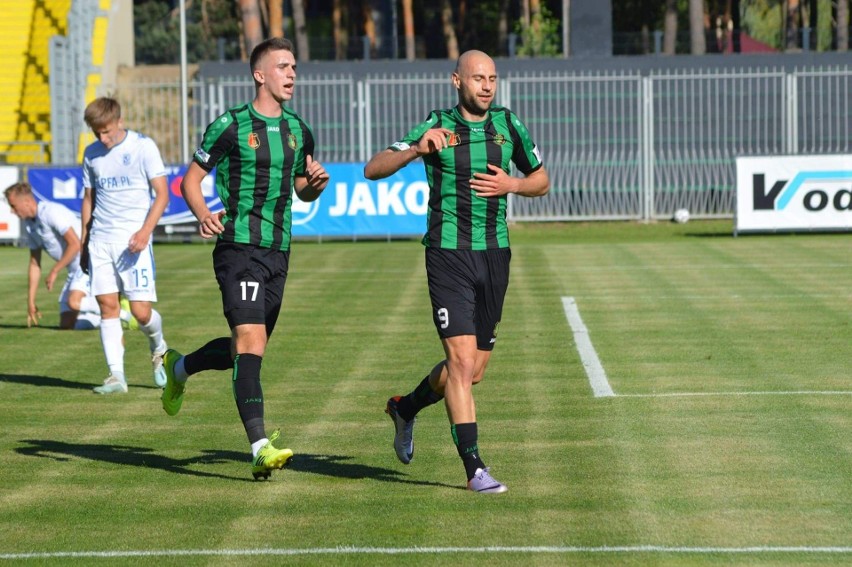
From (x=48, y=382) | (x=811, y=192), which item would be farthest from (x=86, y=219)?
(x=811, y=192)

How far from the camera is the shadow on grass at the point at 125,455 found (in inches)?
318

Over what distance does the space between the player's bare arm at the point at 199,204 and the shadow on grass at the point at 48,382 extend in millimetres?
3757

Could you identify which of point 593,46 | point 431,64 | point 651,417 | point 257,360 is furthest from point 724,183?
point 257,360

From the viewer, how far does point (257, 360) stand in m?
7.62

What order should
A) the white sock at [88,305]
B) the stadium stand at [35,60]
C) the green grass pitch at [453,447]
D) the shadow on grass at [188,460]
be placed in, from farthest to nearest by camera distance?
the stadium stand at [35,60] < the white sock at [88,305] < the shadow on grass at [188,460] < the green grass pitch at [453,447]

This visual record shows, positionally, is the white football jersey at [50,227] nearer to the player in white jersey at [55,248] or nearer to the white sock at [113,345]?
the player in white jersey at [55,248]

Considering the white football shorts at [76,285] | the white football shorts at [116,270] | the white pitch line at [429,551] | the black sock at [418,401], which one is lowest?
the white pitch line at [429,551]

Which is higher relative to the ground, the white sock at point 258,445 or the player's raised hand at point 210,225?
the player's raised hand at point 210,225

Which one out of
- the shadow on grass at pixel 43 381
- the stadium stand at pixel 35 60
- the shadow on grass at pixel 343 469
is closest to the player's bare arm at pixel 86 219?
the shadow on grass at pixel 43 381

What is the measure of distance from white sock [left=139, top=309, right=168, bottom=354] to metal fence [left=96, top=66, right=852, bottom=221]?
20.6 meters

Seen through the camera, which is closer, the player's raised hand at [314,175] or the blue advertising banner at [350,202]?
the player's raised hand at [314,175]

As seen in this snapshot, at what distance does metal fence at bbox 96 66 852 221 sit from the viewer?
3319 centimetres

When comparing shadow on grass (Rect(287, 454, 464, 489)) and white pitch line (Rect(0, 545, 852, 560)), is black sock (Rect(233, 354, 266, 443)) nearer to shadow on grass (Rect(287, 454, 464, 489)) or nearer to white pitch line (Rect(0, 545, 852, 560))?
shadow on grass (Rect(287, 454, 464, 489))

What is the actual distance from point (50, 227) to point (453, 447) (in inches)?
268
